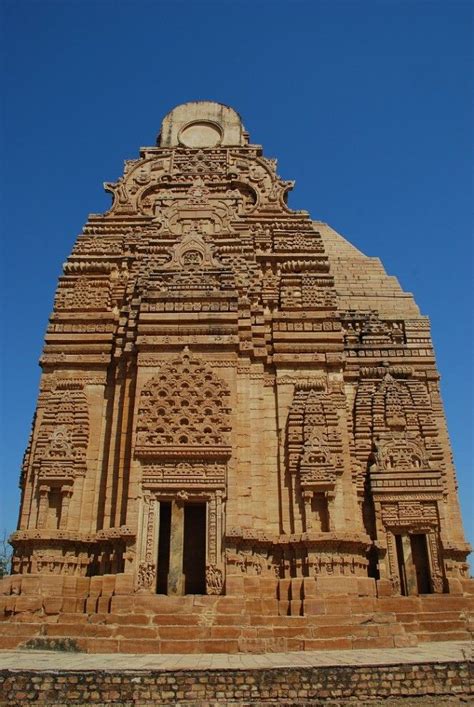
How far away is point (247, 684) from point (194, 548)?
254 inches

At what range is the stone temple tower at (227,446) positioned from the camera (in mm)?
12906

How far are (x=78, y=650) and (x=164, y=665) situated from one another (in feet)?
10.1

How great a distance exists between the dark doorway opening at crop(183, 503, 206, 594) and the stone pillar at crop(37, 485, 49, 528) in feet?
10.7

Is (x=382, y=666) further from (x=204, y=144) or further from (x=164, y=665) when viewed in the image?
(x=204, y=144)

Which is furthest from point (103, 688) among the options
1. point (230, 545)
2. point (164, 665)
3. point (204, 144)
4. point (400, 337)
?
point (204, 144)

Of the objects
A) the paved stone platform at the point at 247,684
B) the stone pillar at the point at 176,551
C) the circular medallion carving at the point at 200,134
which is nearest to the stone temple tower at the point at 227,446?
the stone pillar at the point at 176,551

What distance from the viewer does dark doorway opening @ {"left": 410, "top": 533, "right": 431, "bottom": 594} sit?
1470 centimetres

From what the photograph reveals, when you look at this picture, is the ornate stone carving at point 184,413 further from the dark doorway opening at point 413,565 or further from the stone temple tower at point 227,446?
the dark doorway opening at point 413,565

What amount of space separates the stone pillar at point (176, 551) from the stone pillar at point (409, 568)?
5.60 meters

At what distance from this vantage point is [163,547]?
1459cm

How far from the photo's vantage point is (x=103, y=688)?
8.08 m

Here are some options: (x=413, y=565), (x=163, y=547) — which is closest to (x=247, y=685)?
(x=163, y=547)

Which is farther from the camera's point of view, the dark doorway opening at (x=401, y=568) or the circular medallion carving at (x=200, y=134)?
the circular medallion carving at (x=200, y=134)

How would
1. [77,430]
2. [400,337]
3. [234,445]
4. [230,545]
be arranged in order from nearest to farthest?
[230,545]
[234,445]
[77,430]
[400,337]
